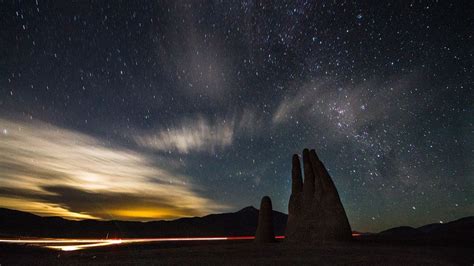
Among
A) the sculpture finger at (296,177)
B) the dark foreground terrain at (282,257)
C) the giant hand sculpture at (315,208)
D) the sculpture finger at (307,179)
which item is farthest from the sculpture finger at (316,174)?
the dark foreground terrain at (282,257)

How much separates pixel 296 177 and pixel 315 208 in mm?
5477

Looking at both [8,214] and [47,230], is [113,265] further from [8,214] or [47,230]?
[8,214]

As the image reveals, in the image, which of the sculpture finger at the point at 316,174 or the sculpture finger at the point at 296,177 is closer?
the sculpture finger at the point at 316,174

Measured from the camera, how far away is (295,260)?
1675cm

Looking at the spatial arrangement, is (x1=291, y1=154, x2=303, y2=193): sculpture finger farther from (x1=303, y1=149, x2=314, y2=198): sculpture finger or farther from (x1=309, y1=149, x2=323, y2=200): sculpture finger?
(x1=309, y1=149, x2=323, y2=200): sculpture finger

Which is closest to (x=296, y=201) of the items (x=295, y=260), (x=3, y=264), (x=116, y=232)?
(x=295, y=260)

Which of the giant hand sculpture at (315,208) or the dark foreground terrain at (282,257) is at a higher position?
the giant hand sculpture at (315,208)

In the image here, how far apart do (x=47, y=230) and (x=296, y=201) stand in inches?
6787

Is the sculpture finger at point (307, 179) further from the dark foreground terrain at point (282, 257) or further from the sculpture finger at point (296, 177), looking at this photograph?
the dark foreground terrain at point (282, 257)

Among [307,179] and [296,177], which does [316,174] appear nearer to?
[307,179]

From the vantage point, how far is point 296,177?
35.0 metres

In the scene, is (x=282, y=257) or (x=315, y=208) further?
(x=315, y=208)

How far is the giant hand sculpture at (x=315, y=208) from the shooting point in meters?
27.7

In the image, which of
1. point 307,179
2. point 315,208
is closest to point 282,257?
point 315,208
